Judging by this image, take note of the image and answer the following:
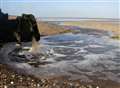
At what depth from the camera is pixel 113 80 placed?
7.38m

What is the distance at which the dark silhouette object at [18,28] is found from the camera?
11516mm

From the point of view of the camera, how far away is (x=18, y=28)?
1184 centimetres

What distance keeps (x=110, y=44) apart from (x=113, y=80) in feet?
16.3

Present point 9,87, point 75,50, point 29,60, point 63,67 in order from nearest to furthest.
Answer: point 9,87 < point 63,67 < point 29,60 < point 75,50

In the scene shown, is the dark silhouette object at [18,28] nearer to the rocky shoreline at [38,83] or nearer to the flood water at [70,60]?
the flood water at [70,60]

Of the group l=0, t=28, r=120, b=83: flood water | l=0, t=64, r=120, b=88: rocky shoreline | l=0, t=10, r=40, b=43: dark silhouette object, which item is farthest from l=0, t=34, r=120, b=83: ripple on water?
l=0, t=10, r=40, b=43: dark silhouette object

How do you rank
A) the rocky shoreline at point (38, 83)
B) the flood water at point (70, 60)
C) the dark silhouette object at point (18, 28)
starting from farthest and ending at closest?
the dark silhouette object at point (18, 28)
the flood water at point (70, 60)
the rocky shoreline at point (38, 83)

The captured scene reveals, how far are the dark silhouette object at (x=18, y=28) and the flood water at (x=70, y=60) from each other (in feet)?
1.32

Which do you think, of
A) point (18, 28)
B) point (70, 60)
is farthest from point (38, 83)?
point (18, 28)

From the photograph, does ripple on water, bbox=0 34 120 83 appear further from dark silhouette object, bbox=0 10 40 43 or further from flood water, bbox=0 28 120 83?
dark silhouette object, bbox=0 10 40 43

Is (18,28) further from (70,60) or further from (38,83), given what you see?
(38,83)

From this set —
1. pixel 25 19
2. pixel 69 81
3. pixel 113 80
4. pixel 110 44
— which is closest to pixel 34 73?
pixel 69 81

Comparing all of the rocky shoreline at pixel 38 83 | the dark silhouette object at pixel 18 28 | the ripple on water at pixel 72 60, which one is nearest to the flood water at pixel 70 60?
the ripple on water at pixel 72 60

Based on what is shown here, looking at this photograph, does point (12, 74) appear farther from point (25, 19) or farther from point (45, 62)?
point (25, 19)
